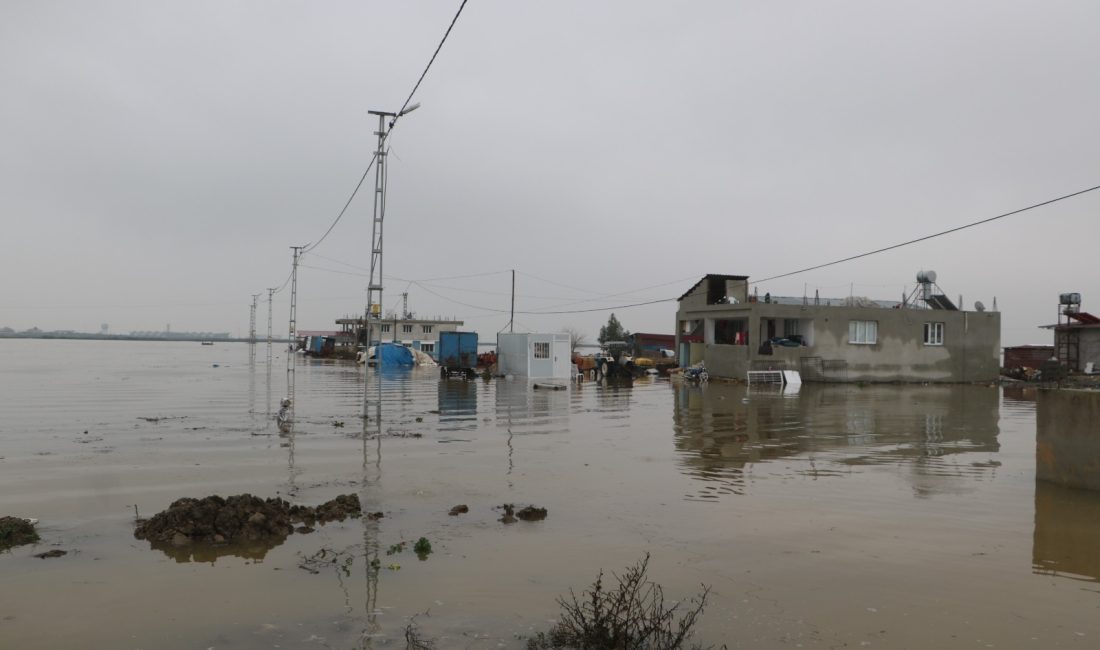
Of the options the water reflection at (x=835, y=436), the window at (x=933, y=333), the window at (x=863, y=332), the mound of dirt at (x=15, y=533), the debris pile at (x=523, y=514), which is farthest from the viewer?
the window at (x=933, y=333)

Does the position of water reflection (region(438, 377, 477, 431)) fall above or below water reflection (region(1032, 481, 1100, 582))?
below

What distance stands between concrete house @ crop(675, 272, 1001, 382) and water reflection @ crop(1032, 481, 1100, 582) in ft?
96.9

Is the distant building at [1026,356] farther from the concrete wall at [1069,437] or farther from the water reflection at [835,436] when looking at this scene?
the concrete wall at [1069,437]

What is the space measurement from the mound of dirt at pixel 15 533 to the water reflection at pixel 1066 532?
1016 centimetres

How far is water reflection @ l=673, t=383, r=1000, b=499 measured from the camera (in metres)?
12.4

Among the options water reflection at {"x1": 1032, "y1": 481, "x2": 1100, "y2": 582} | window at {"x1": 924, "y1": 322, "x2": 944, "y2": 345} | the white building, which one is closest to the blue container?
the white building

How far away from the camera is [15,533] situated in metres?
7.67

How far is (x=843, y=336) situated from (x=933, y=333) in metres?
6.56

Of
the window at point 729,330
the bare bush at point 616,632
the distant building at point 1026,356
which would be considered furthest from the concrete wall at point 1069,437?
the distant building at point 1026,356

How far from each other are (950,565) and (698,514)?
9.57ft

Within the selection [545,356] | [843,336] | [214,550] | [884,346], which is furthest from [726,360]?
[214,550]

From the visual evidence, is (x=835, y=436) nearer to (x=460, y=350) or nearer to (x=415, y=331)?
(x=460, y=350)

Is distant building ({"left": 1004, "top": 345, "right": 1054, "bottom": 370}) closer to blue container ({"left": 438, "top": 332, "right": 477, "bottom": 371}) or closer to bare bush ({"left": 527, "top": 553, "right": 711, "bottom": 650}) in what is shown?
blue container ({"left": 438, "top": 332, "right": 477, "bottom": 371})

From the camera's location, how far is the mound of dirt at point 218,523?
7.77 m
